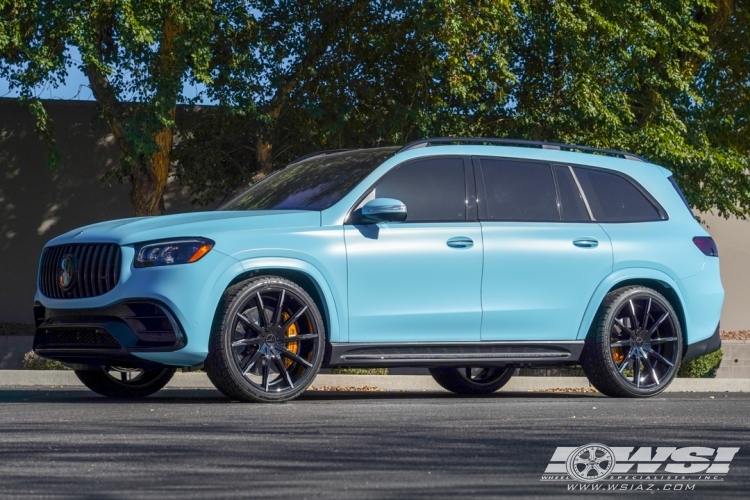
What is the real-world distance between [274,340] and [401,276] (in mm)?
1011

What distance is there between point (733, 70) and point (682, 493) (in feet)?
58.1

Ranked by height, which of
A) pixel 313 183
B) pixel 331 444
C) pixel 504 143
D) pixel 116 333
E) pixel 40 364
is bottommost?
pixel 40 364

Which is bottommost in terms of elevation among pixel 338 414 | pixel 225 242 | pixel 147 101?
A: pixel 338 414

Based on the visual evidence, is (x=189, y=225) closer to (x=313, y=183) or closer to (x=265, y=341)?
(x=265, y=341)

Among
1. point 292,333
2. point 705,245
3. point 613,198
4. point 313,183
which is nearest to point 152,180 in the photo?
point 313,183

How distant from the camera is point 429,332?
8844mm

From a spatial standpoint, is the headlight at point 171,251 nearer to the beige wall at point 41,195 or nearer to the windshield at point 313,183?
the windshield at point 313,183

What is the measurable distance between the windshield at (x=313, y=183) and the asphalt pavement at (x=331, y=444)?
141 cm

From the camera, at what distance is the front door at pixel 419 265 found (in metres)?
8.63

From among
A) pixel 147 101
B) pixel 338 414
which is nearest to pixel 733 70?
pixel 147 101

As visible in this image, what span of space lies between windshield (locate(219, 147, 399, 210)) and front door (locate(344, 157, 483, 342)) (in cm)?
24

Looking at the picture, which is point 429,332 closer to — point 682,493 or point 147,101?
point 682,493

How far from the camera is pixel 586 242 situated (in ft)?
31.2

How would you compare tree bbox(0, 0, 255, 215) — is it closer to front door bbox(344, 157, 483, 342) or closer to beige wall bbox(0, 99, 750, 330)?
beige wall bbox(0, 99, 750, 330)
